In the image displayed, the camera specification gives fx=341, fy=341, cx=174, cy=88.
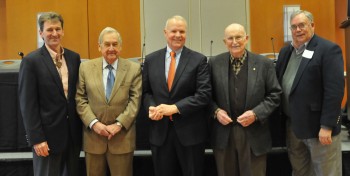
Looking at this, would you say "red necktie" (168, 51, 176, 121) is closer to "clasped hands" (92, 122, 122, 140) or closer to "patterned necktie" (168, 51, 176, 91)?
"patterned necktie" (168, 51, 176, 91)

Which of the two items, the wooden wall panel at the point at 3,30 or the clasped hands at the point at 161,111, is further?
the wooden wall panel at the point at 3,30

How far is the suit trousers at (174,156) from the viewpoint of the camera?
232 cm

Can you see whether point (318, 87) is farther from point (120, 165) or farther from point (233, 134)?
point (120, 165)

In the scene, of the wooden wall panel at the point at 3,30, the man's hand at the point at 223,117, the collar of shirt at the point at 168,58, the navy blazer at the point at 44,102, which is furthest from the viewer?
the wooden wall panel at the point at 3,30

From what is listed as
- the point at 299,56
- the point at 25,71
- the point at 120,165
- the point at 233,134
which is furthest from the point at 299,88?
the point at 25,71

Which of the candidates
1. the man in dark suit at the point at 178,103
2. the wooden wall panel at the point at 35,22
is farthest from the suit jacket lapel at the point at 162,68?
the wooden wall panel at the point at 35,22

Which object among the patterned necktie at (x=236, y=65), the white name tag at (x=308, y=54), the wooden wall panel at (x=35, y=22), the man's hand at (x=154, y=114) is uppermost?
the wooden wall panel at (x=35, y=22)

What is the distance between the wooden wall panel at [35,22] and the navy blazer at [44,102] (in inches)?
129

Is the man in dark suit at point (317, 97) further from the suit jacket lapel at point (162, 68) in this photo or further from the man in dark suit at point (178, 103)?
the suit jacket lapel at point (162, 68)

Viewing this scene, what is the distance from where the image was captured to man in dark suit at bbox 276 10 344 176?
2.18m

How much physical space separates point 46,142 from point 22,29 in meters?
3.84

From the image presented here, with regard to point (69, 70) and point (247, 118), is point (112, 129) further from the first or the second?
point (247, 118)

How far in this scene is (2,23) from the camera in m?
5.66

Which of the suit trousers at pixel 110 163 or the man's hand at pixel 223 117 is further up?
the man's hand at pixel 223 117
